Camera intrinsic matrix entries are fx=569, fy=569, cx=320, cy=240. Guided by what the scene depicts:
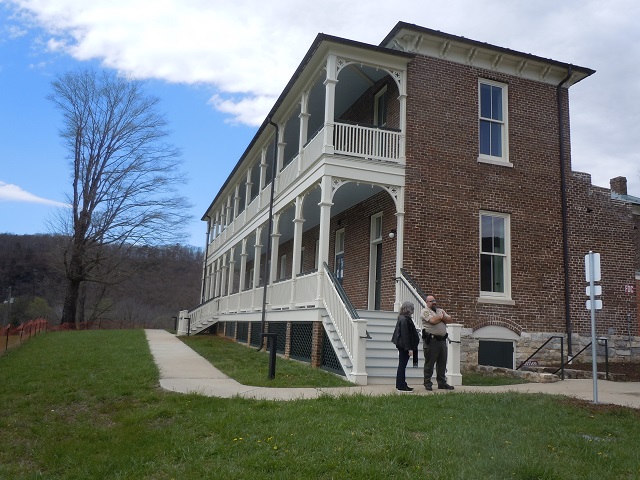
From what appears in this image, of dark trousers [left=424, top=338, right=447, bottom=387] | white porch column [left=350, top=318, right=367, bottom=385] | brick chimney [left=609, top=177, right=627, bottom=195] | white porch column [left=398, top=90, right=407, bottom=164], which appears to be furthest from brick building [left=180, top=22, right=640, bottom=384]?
brick chimney [left=609, top=177, right=627, bottom=195]

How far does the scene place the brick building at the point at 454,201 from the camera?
13664 mm

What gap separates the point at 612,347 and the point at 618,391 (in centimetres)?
560

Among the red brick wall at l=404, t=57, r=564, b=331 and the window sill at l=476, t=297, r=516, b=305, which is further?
the window sill at l=476, t=297, r=516, b=305

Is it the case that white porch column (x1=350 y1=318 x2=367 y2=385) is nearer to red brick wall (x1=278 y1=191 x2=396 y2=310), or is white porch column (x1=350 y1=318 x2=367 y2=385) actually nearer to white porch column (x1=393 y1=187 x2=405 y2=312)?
white porch column (x1=393 y1=187 x2=405 y2=312)

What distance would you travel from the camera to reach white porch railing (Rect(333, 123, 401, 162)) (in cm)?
1360

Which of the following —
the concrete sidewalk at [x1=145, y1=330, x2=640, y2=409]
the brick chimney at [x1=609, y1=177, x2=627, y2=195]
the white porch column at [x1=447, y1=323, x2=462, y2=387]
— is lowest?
the concrete sidewalk at [x1=145, y1=330, x2=640, y2=409]

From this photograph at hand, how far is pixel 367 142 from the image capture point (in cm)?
1384

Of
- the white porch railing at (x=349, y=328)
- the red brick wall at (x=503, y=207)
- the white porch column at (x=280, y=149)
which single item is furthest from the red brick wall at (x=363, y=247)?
the white porch column at (x=280, y=149)

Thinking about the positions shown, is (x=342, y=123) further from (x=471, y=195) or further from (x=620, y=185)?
(x=620, y=185)

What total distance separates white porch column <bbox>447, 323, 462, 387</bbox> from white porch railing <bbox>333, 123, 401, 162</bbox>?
4.90 metres

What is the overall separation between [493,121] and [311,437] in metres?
12.0

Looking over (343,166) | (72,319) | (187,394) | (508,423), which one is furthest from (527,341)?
A: (72,319)

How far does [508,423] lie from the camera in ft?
21.4

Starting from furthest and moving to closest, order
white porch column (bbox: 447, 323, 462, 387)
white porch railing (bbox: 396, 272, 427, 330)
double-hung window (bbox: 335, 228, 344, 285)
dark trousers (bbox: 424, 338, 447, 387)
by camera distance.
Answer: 1. double-hung window (bbox: 335, 228, 344, 285)
2. white porch railing (bbox: 396, 272, 427, 330)
3. white porch column (bbox: 447, 323, 462, 387)
4. dark trousers (bbox: 424, 338, 447, 387)
